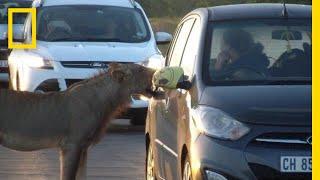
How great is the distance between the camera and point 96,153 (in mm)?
13266

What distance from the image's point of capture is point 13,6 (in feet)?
80.6

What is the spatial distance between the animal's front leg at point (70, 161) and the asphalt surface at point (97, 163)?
1743 mm

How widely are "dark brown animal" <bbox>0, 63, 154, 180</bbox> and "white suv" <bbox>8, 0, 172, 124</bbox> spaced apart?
4.87 meters

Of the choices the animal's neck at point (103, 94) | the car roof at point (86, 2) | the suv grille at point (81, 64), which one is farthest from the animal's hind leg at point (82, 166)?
the car roof at point (86, 2)

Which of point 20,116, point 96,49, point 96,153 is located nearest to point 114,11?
point 96,49

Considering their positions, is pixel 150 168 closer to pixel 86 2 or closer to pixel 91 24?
pixel 91 24


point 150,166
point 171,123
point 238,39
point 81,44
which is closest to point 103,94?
point 150,166

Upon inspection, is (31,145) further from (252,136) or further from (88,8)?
(88,8)

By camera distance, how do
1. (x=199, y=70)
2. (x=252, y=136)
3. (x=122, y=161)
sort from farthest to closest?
(x=122, y=161) → (x=199, y=70) → (x=252, y=136)

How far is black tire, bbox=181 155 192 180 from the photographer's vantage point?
7426mm

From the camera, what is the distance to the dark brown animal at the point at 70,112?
9.27 meters

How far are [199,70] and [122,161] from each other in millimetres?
4602

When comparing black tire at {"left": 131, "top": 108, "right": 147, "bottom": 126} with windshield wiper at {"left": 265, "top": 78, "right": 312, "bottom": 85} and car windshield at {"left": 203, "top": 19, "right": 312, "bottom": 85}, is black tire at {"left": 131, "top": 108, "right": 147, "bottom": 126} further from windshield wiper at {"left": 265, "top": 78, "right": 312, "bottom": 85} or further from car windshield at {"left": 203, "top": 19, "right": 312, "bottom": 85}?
windshield wiper at {"left": 265, "top": 78, "right": 312, "bottom": 85}

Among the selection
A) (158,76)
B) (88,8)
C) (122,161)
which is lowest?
(122,161)
